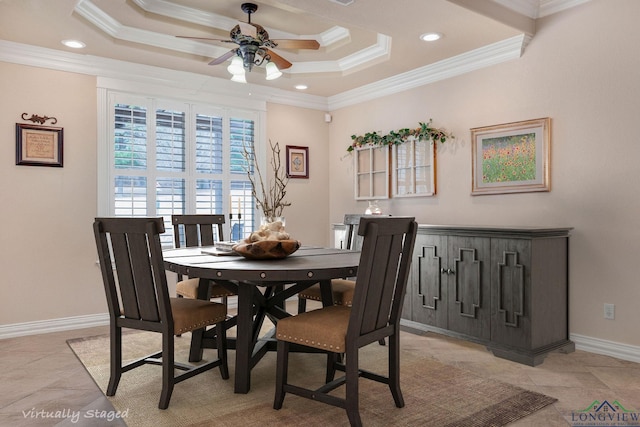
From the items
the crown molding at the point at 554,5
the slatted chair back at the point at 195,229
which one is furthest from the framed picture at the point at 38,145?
the crown molding at the point at 554,5

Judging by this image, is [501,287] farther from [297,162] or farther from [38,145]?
[38,145]

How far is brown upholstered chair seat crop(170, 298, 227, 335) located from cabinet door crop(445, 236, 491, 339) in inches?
73.3

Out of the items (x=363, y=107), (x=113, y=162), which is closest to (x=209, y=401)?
(x=113, y=162)

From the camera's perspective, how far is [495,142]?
398 centimetres

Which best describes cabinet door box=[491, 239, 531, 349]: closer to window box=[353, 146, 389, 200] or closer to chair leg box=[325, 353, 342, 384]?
chair leg box=[325, 353, 342, 384]

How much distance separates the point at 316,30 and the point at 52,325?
3.51 m

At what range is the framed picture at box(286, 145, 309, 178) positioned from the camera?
18.0ft

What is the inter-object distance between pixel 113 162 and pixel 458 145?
3219mm

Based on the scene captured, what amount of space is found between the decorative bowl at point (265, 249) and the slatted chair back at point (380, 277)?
660 mm

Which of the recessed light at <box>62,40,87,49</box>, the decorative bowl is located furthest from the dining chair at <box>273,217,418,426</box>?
the recessed light at <box>62,40,87,49</box>

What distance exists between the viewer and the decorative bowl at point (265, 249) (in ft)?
8.53

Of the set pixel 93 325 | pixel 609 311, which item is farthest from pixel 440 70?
pixel 93 325

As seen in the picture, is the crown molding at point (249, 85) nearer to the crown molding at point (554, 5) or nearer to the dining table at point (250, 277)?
the crown molding at point (554, 5)

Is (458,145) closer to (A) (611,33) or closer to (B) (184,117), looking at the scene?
(A) (611,33)
